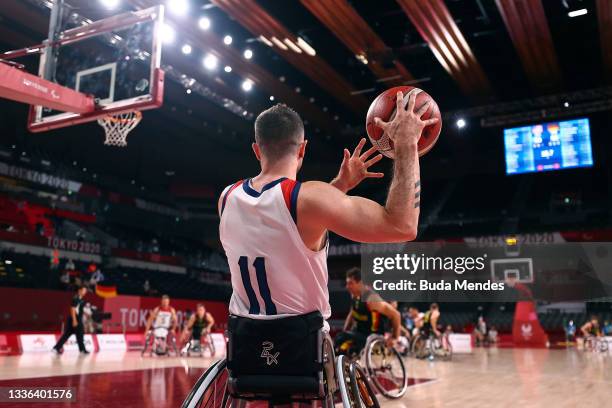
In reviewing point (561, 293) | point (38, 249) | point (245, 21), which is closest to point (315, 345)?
point (245, 21)

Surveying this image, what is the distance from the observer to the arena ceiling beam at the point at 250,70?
12961 millimetres

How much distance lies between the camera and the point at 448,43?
44.1ft

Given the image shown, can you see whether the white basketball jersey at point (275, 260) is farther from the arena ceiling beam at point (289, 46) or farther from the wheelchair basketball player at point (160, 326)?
the wheelchair basketball player at point (160, 326)

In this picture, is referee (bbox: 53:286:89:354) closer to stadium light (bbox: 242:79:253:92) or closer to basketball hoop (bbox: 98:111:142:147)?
basketball hoop (bbox: 98:111:142:147)

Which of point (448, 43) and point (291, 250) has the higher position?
point (448, 43)

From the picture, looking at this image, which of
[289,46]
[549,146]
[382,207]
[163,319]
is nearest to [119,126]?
[163,319]

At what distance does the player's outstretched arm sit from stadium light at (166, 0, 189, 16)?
11.3 m

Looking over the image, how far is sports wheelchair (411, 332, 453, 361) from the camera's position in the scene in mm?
12945

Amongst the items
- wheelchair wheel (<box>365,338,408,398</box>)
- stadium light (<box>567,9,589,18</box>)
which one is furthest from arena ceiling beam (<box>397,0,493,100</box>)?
wheelchair wheel (<box>365,338,408,398</box>)

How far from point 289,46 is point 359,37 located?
5.84 ft

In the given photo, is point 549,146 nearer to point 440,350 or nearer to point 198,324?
point 440,350

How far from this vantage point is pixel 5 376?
7172 mm

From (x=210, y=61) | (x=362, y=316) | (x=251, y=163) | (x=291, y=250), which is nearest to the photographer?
(x=291, y=250)

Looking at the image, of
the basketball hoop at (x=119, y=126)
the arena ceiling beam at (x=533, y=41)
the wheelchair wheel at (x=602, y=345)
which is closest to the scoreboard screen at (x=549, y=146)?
the arena ceiling beam at (x=533, y=41)
